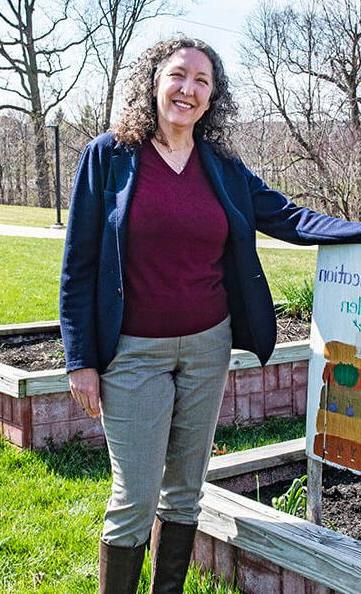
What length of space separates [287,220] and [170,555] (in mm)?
1175

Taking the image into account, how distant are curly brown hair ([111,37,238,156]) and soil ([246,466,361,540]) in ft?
4.89

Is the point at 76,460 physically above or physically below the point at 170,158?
Result: below

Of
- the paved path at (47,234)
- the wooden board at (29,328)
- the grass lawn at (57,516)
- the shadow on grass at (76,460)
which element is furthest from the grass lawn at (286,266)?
the grass lawn at (57,516)

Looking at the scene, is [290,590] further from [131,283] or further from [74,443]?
[74,443]

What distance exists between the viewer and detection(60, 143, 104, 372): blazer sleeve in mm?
2357

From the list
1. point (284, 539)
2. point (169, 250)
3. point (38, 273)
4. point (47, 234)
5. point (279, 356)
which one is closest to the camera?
point (169, 250)

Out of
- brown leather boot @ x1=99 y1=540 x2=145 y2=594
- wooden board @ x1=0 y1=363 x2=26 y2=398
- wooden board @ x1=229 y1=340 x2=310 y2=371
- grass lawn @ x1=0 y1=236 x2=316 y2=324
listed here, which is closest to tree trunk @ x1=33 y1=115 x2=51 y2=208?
grass lawn @ x1=0 y1=236 x2=316 y2=324

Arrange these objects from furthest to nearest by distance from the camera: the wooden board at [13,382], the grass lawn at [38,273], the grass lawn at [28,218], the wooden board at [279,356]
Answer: the grass lawn at [28,218], the grass lawn at [38,273], the wooden board at [279,356], the wooden board at [13,382]

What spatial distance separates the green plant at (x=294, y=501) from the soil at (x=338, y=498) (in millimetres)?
103

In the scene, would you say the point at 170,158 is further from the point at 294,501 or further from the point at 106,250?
the point at 294,501

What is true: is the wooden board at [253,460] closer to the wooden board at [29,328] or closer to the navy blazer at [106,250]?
the navy blazer at [106,250]

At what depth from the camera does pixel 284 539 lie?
260 centimetres

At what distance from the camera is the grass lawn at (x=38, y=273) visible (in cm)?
757

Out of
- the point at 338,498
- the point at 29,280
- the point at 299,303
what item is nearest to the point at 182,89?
the point at 338,498
